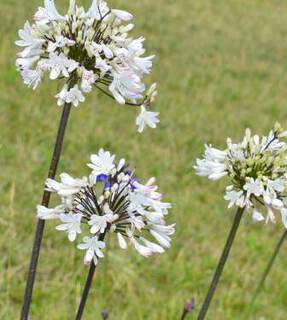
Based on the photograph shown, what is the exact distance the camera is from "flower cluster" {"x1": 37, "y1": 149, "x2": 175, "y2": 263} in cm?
205

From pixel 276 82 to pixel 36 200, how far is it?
970 centimetres

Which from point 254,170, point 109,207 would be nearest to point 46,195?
point 109,207

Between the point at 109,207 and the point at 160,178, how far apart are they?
5734mm

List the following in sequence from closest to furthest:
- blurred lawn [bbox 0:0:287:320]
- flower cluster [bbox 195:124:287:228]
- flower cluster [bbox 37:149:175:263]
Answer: flower cluster [bbox 37:149:175:263]
flower cluster [bbox 195:124:287:228]
blurred lawn [bbox 0:0:287:320]

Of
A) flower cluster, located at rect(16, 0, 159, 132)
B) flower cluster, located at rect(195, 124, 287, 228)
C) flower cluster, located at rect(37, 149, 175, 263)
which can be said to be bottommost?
flower cluster, located at rect(37, 149, 175, 263)

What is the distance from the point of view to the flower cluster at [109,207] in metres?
2.05

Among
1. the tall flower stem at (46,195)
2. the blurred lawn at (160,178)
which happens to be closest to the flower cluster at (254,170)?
the blurred lawn at (160,178)

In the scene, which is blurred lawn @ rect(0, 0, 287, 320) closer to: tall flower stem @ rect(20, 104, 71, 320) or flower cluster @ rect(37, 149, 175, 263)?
flower cluster @ rect(37, 149, 175, 263)

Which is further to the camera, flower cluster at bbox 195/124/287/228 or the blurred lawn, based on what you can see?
the blurred lawn

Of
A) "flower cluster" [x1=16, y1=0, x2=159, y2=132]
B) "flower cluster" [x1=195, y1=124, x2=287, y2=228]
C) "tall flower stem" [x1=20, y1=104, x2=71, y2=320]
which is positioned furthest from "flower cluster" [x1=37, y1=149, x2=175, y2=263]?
"flower cluster" [x1=195, y1=124, x2=287, y2=228]

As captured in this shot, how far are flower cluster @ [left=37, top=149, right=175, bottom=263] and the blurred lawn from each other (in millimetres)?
659

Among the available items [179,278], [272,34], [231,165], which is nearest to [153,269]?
[179,278]

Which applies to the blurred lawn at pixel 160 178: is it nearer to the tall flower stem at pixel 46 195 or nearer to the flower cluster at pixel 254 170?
the flower cluster at pixel 254 170

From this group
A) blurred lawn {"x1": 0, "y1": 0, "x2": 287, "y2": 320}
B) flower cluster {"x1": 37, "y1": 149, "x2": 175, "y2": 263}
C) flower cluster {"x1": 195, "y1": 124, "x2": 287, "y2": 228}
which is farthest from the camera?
blurred lawn {"x1": 0, "y1": 0, "x2": 287, "y2": 320}
